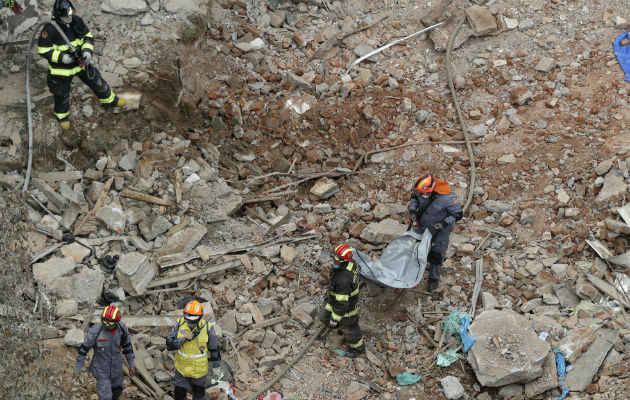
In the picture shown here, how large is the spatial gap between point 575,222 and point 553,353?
2277mm

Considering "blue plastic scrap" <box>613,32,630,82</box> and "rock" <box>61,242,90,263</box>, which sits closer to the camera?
"rock" <box>61,242,90,263</box>

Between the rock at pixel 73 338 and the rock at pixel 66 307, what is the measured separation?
29 centimetres

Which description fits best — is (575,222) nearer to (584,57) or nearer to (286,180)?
(584,57)

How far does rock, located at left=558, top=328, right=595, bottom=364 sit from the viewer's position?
7.30 metres

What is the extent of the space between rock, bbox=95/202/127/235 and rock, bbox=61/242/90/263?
19.1 inches

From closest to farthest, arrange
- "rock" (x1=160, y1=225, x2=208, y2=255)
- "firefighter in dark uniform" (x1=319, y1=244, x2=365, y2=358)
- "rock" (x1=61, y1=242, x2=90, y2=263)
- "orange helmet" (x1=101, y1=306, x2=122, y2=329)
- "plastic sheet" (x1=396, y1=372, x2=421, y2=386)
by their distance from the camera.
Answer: "orange helmet" (x1=101, y1=306, x2=122, y2=329) → "firefighter in dark uniform" (x1=319, y1=244, x2=365, y2=358) → "plastic sheet" (x1=396, y1=372, x2=421, y2=386) → "rock" (x1=61, y1=242, x2=90, y2=263) → "rock" (x1=160, y1=225, x2=208, y2=255)

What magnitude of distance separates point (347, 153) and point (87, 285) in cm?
481

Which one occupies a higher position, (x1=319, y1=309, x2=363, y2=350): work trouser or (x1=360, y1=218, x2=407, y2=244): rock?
(x1=360, y1=218, x2=407, y2=244): rock

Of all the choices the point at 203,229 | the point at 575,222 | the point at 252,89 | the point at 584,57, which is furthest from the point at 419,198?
the point at 584,57

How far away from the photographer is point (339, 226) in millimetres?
9172

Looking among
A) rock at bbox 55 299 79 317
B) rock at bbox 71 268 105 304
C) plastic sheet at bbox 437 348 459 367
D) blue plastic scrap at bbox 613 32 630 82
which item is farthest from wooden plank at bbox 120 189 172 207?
blue plastic scrap at bbox 613 32 630 82

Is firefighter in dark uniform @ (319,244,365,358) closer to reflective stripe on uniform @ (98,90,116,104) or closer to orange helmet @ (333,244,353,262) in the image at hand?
orange helmet @ (333,244,353,262)

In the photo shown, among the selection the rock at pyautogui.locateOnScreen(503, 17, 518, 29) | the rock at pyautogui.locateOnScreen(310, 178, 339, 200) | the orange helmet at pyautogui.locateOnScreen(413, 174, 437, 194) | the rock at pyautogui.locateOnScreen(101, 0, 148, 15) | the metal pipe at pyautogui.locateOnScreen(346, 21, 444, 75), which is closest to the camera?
the orange helmet at pyautogui.locateOnScreen(413, 174, 437, 194)

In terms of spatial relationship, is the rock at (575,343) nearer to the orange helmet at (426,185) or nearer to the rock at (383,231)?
the orange helmet at (426,185)
